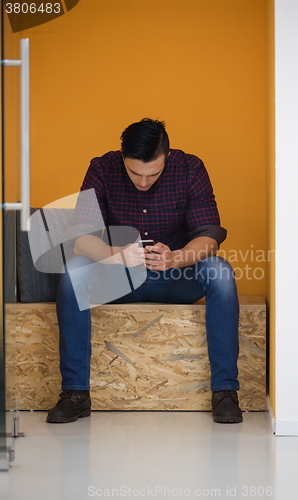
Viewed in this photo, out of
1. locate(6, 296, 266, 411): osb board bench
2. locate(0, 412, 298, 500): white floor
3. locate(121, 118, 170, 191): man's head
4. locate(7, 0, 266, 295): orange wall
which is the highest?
locate(7, 0, 266, 295): orange wall

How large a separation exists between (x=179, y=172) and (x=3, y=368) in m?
1.08

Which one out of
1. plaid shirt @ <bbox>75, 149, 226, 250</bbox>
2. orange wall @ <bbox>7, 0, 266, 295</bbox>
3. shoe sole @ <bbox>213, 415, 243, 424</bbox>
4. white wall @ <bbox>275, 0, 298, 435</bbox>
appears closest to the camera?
white wall @ <bbox>275, 0, 298, 435</bbox>

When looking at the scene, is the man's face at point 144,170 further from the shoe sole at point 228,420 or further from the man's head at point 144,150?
the shoe sole at point 228,420

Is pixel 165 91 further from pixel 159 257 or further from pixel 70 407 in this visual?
pixel 70 407

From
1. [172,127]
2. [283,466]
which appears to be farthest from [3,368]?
[172,127]

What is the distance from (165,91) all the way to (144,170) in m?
1.02

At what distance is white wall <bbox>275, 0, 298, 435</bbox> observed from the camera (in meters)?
1.86

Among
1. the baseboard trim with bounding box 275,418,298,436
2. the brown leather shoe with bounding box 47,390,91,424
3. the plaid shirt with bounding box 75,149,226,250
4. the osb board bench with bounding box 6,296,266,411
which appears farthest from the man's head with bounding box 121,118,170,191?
the baseboard trim with bounding box 275,418,298,436

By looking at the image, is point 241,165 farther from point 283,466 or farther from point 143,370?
point 283,466

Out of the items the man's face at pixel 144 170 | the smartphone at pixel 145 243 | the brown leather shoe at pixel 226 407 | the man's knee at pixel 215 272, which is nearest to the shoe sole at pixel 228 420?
the brown leather shoe at pixel 226 407

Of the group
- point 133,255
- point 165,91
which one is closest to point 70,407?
point 133,255

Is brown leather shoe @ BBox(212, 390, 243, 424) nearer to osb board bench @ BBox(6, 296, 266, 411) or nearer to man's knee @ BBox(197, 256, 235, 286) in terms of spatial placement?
osb board bench @ BBox(6, 296, 266, 411)

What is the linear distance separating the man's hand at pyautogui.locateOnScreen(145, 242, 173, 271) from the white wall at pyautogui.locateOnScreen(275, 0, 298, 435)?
42 centimetres

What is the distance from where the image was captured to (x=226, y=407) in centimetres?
204
